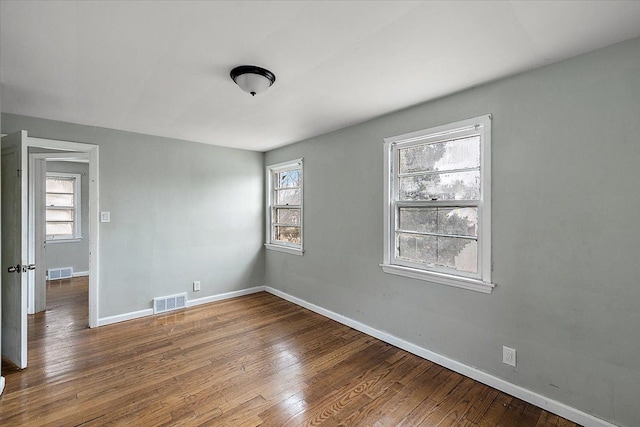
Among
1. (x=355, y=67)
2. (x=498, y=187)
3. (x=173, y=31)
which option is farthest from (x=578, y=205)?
(x=173, y=31)

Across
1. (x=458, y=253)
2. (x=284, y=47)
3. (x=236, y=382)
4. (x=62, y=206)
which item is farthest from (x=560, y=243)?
(x=62, y=206)

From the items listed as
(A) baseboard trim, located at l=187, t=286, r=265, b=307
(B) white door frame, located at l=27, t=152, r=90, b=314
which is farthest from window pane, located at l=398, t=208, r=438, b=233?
(B) white door frame, located at l=27, t=152, r=90, b=314

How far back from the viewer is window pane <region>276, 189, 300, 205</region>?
174 inches

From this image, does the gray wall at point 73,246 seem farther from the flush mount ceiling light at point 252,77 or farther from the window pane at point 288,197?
the flush mount ceiling light at point 252,77

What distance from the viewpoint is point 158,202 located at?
12.7ft

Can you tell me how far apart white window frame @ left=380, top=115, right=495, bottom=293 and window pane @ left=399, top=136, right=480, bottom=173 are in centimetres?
5

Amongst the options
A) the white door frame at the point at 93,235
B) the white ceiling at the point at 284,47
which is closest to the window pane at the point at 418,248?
the white ceiling at the point at 284,47

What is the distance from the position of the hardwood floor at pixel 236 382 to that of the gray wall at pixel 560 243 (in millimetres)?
301

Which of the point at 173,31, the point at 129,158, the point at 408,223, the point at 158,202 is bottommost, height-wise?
the point at 408,223

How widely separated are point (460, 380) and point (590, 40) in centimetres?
252

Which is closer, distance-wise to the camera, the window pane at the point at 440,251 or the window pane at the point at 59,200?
the window pane at the point at 440,251

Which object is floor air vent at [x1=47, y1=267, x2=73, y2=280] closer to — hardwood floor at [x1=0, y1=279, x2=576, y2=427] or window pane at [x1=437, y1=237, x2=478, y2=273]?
hardwood floor at [x1=0, y1=279, x2=576, y2=427]

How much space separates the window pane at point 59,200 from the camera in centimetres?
573

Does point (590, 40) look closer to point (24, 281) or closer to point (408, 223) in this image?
point (408, 223)
